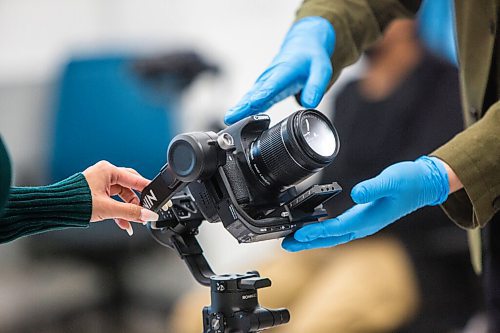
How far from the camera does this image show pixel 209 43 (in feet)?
10.3

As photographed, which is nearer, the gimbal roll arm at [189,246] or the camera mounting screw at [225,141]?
the camera mounting screw at [225,141]

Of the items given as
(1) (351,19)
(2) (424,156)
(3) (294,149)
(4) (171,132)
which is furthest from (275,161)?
(4) (171,132)

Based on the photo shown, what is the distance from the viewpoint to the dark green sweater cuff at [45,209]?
1082 millimetres

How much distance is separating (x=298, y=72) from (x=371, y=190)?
320 mm

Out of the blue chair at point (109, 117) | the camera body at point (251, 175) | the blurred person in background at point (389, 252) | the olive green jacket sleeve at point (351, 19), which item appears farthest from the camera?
the blue chair at point (109, 117)

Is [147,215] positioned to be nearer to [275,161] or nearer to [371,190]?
[275,161]

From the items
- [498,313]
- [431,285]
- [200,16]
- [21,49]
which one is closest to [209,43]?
[200,16]

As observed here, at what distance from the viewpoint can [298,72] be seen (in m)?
1.31

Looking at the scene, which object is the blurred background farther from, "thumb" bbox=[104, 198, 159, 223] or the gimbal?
"thumb" bbox=[104, 198, 159, 223]

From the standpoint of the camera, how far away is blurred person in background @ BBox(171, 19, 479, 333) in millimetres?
1998

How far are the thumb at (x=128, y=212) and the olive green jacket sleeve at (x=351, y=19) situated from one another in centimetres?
47

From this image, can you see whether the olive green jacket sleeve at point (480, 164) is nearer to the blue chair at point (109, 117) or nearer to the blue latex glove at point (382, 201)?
the blue latex glove at point (382, 201)

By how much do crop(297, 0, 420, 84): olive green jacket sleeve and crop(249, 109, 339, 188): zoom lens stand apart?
1.12ft

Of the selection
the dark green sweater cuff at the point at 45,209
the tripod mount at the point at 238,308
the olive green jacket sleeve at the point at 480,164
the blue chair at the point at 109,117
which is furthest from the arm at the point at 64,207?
the blue chair at the point at 109,117
